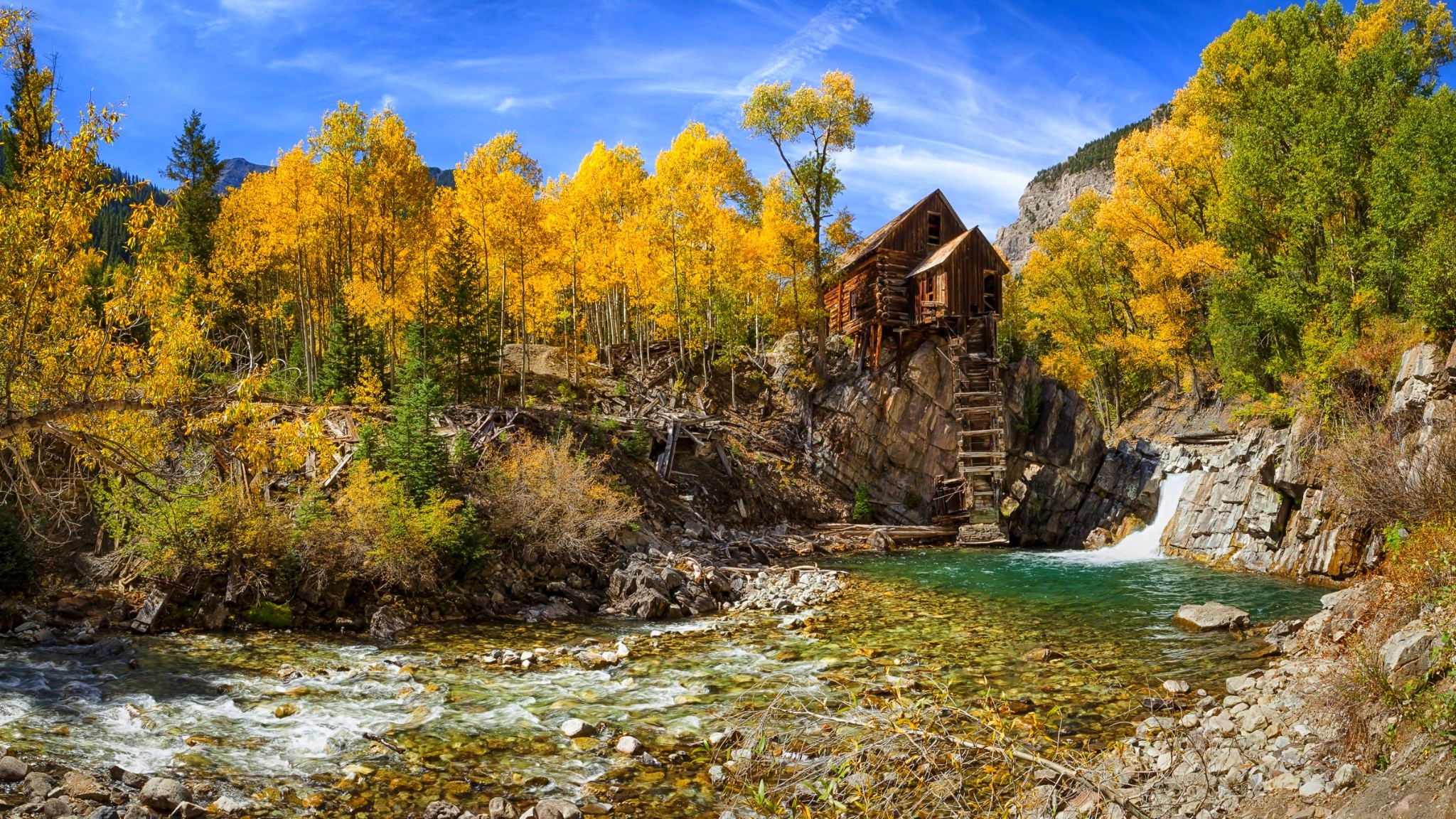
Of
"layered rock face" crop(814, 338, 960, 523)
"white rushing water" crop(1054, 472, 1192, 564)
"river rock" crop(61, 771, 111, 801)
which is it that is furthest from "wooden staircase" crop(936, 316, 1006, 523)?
"river rock" crop(61, 771, 111, 801)

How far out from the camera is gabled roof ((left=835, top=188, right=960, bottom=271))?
36.3m

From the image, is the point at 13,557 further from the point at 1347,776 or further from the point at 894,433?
the point at 894,433

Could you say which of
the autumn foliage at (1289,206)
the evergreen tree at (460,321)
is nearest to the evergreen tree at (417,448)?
the evergreen tree at (460,321)

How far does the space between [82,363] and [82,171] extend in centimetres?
210

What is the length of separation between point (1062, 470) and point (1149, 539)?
5502 millimetres

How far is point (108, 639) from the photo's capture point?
12602 mm

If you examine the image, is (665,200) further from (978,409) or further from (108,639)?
(108,639)

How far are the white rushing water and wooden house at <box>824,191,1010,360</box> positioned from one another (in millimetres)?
10295

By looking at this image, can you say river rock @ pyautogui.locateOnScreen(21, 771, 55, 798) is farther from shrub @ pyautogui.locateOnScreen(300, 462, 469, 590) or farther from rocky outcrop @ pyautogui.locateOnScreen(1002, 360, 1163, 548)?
rocky outcrop @ pyautogui.locateOnScreen(1002, 360, 1163, 548)

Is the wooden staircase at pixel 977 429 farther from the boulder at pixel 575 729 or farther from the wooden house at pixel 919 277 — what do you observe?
the boulder at pixel 575 729

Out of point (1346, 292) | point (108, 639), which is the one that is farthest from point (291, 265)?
point (1346, 292)

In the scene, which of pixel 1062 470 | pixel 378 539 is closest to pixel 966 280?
pixel 1062 470

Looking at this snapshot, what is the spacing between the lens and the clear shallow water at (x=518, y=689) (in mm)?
8234

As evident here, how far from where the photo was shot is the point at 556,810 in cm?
732
